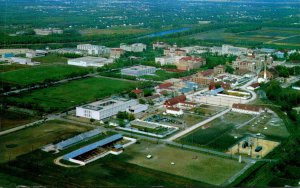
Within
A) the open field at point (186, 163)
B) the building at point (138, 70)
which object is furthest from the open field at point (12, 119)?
the building at point (138, 70)

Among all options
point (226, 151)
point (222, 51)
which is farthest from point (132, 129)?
point (222, 51)

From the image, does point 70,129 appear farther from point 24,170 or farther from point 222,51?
point 222,51

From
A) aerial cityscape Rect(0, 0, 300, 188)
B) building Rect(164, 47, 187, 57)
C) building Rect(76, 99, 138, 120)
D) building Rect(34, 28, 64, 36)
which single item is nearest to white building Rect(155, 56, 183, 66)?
aerial cityscape Rect(0, 0, 300, 188)

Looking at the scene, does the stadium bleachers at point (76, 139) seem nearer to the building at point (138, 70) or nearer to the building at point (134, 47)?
the building at point (138, 70)

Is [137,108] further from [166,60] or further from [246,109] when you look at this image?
[166,60]

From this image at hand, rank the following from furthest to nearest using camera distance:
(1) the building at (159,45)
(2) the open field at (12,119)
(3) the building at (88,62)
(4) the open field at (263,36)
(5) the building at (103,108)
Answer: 1. (4) the open field at (263,36)
2. (1) the building at (159,45)
3. (3) the building at (88,62)
4. (5) the building at (103,108)
5. (2) the open field at (12,119)
